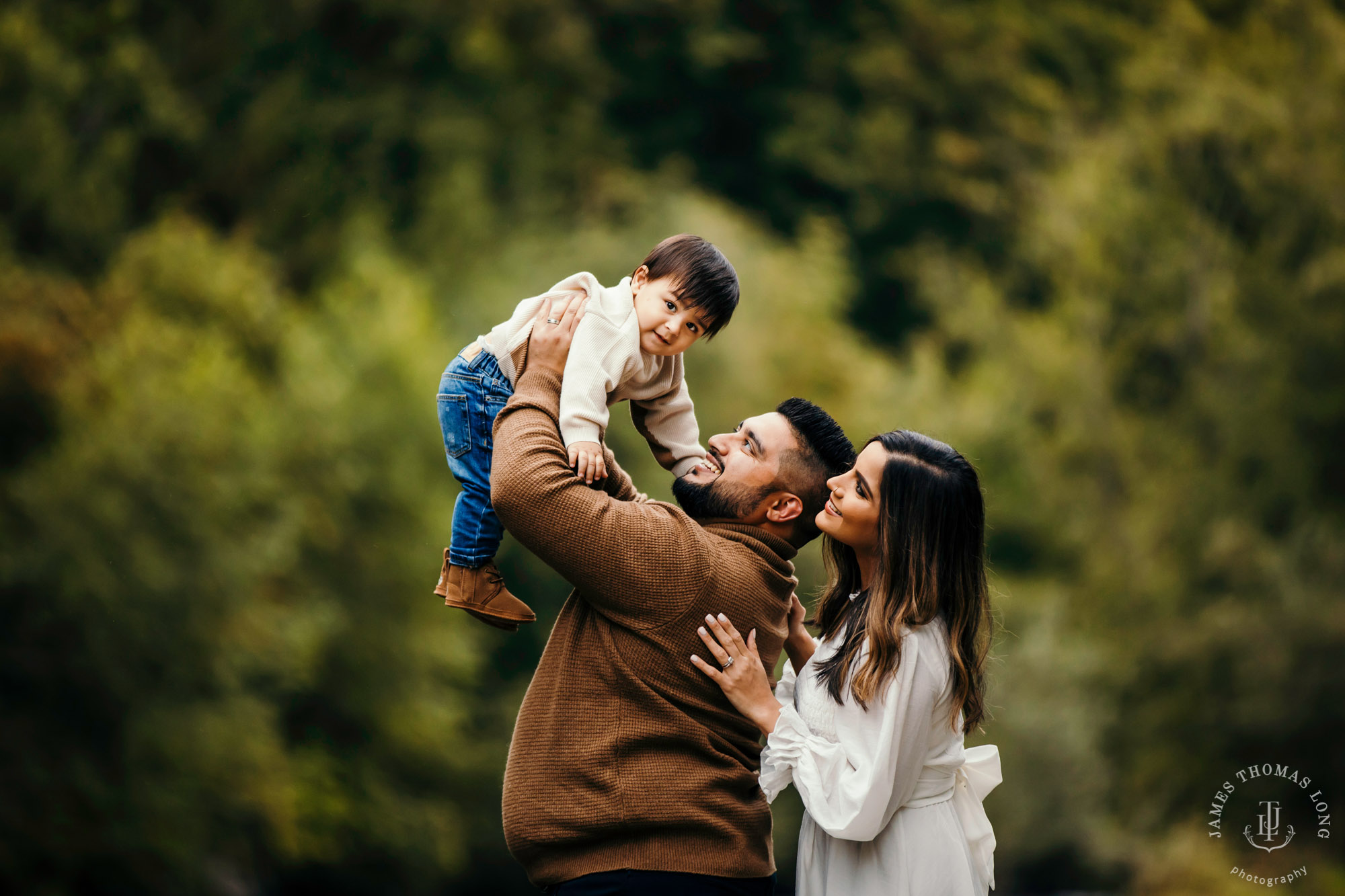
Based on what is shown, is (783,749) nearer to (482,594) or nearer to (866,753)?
(866,753)

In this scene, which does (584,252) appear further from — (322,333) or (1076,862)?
(1076,862)

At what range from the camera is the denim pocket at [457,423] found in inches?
106

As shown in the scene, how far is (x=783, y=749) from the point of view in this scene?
247cm

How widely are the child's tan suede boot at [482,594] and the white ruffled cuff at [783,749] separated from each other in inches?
22.9

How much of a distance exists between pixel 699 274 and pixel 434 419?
1208 centimetres

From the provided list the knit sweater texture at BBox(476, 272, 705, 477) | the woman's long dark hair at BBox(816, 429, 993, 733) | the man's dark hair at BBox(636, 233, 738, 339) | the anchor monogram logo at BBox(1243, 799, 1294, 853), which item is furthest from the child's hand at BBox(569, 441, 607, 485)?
the anchor monogram logo at BBox(1243, 799, 1294, 853)

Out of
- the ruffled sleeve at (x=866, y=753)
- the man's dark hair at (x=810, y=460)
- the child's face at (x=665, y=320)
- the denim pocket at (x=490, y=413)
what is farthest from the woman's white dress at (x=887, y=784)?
the denim pocket at (x=490, y=413)

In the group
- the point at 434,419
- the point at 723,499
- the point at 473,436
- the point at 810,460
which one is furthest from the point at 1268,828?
the point at 473,436

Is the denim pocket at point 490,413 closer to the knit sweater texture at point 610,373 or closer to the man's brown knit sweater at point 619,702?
the knit sweater texture at point 610,373

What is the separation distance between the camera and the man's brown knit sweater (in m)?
2.29

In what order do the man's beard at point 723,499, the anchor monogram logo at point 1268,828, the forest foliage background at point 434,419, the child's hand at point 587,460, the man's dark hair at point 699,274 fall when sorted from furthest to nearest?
the anchor monogram logo at point 1268,828, the forest foliage background at point 434,419, the man's dark hair at point 699,274, the man's beard at point 723,499, the child's hand at point 587,460

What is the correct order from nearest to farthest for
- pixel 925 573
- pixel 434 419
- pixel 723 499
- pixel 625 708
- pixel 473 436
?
1. pixel 625 708
2. pixel 925 573
3. pixel 723 499
4. pixel 473 436
5. pixel 434 419

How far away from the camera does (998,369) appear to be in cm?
1888

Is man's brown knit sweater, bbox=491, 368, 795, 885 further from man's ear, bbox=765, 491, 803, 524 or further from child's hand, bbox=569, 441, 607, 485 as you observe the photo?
man's ear, bbox=765, 491, 803, 524
